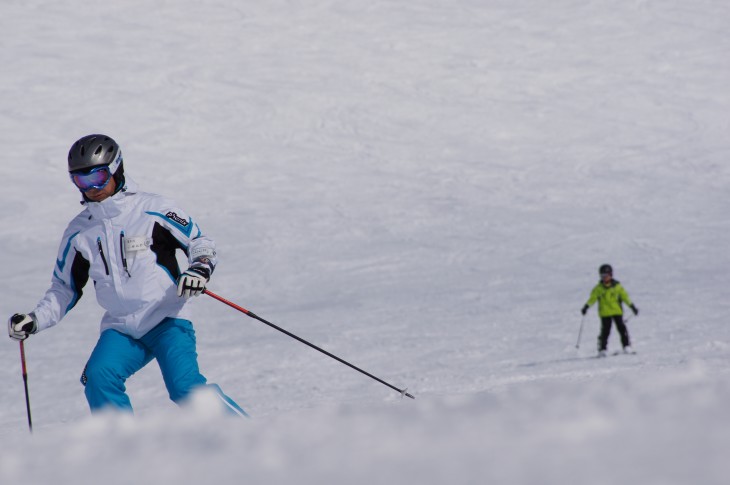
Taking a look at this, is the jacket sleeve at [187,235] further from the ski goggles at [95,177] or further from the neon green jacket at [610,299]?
the neon green jacket at [610,299]

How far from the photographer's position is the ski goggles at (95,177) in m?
4.52

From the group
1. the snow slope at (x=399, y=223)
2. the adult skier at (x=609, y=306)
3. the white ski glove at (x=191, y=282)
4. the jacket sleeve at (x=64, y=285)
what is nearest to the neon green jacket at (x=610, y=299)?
the adult skier at (x=609, y=306)

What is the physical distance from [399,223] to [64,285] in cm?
1767

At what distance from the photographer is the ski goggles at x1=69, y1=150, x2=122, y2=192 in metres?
4.52

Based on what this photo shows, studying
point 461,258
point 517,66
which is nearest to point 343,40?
point 517,66

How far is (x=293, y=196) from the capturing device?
25.2 meters

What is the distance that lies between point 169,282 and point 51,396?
7135 mm

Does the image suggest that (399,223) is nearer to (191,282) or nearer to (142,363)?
(142,363)

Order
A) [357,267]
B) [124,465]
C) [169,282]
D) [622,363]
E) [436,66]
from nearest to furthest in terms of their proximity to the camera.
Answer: [124,465] < [169,282] < [622,363] < [357,267] < [436,66]

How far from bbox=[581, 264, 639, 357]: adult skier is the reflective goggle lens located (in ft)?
28.6

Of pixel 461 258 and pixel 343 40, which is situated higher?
pixel 343 40

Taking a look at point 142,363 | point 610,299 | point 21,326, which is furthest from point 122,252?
→ point 610,299

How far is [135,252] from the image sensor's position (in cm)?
457

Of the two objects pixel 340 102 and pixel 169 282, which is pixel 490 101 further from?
pixel 169 282
